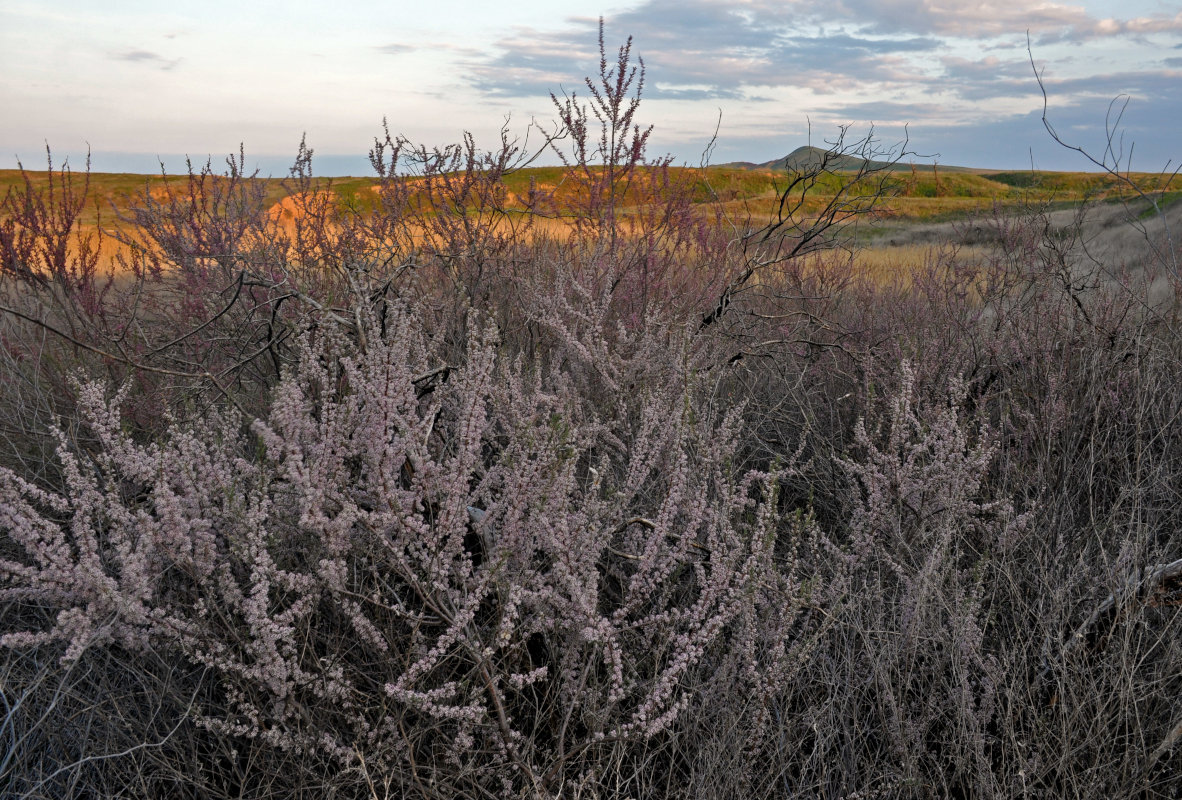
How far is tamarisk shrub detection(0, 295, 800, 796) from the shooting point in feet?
5.92

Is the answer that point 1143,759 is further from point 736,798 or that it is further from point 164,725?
point 164,725

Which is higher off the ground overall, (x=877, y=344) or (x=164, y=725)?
(x=877, y=344)

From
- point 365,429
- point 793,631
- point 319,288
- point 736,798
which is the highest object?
point 319,288

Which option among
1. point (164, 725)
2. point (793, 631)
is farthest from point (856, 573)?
point (164, 725)

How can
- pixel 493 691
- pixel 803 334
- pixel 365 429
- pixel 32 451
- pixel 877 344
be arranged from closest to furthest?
1. pixel 493 691
2. pixel 365 429
3. pixel 32 451
4. pixel 877 344
5. pixel 803 334

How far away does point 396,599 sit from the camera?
6.76 ft

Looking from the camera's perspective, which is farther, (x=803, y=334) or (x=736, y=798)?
(x=803, y=334)

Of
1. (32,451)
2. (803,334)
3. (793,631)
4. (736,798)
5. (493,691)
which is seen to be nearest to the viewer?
(493,691)

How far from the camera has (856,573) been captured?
2738 millimetres

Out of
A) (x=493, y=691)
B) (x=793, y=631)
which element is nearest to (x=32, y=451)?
(x=493, y=691)

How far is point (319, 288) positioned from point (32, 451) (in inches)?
60.0

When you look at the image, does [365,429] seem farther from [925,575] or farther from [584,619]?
[925,575]

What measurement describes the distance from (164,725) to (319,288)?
2763 millimetres

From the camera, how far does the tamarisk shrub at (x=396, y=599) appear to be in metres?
1.80
